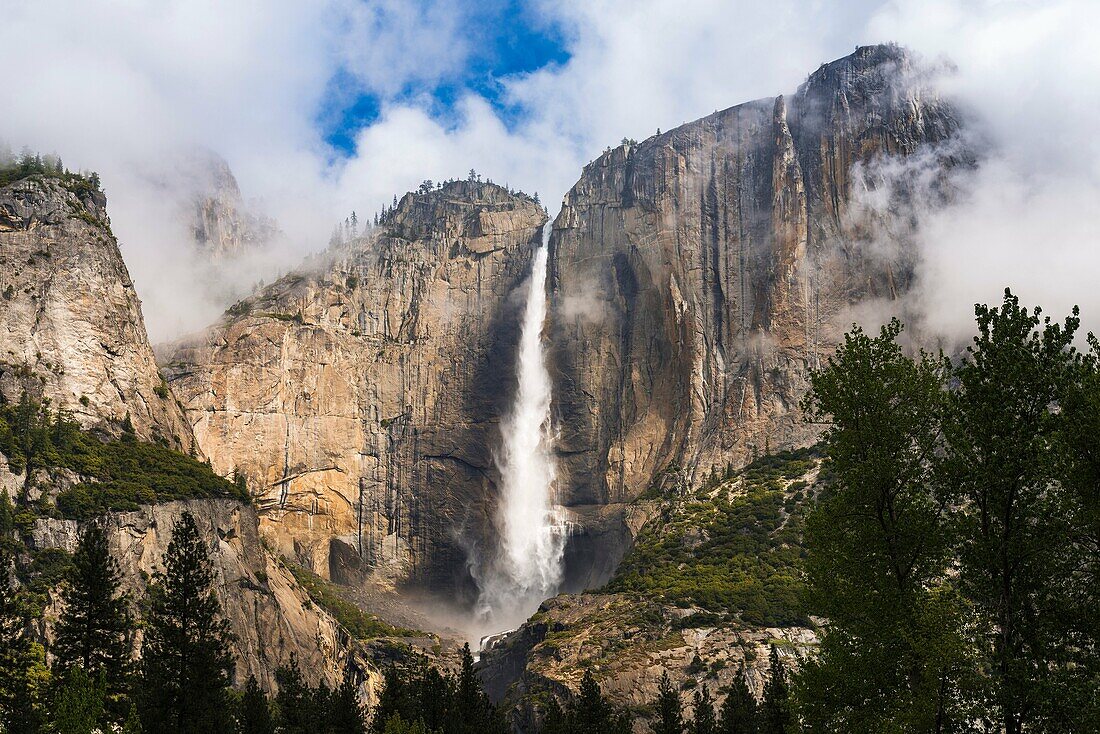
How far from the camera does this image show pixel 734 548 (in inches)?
4050

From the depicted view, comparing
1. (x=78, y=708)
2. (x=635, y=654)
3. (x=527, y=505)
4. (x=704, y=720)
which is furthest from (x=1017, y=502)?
(x=527, y=505)

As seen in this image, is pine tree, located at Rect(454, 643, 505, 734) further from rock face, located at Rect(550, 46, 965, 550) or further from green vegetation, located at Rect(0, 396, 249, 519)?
rock face, located at Rect(550, 46, 965, 550)

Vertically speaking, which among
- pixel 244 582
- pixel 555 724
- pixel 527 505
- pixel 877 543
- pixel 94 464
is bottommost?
pixel 555 724

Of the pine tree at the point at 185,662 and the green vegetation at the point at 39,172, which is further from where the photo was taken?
the green vegetation at the point at 39,172

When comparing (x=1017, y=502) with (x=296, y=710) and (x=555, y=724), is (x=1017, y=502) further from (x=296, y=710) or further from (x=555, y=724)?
(x=296, y=710)

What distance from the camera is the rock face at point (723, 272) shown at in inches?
4948

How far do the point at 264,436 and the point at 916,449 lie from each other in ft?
370

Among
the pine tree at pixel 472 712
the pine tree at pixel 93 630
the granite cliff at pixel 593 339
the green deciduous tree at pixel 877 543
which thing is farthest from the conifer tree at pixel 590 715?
the granite cliff at pixel 593 339

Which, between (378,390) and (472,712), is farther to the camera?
(378,390)

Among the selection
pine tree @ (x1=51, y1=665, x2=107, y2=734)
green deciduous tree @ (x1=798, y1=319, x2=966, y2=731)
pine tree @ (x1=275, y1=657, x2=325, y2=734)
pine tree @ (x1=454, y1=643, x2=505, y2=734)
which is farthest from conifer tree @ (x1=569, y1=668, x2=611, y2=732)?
A: pine tree @ (x1=51, y1=665, x2=107, y2=734)

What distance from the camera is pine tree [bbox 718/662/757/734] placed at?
56.8 metres

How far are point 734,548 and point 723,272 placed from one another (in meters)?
42.8

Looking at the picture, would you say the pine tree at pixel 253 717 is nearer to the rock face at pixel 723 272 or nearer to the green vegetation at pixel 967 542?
the green vegetation at pixel 967 542

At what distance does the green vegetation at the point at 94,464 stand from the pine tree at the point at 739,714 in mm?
49521
